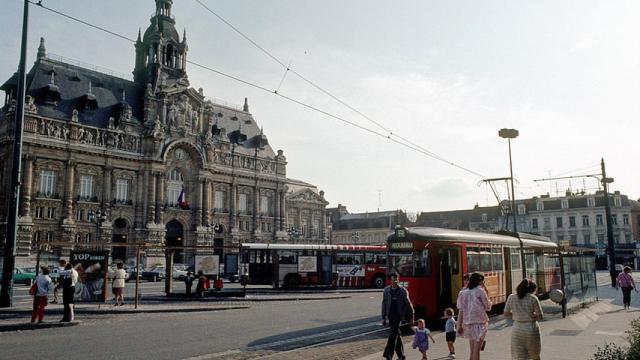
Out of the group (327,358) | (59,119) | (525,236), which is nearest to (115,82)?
(59,119)

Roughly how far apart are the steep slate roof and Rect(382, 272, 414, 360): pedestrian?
49997 millimetres

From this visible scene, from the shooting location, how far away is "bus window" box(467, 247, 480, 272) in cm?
1688

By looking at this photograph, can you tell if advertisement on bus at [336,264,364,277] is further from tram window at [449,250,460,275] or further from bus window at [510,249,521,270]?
tram window at [449,250,460,275]

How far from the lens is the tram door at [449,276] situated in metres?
16.0

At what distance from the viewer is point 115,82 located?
59.9m

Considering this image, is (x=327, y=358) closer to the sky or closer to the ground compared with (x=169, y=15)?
closer to the ground

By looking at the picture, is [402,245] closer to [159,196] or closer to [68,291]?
[68,291]

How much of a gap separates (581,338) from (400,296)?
5470mm

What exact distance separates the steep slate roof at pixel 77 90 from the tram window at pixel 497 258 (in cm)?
4705

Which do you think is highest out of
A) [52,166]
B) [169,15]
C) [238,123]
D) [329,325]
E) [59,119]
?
[169,15]

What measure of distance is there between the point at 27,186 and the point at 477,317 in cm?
4949

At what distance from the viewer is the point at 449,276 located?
53.2 ft

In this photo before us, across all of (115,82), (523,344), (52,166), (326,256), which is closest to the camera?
(523,344)

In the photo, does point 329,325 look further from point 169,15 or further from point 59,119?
point 169,15
